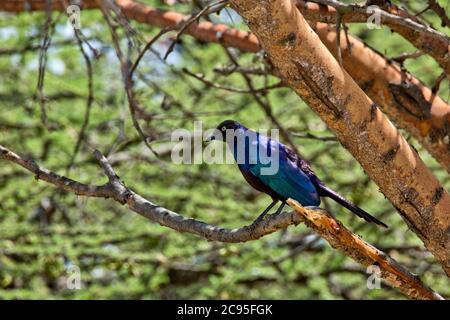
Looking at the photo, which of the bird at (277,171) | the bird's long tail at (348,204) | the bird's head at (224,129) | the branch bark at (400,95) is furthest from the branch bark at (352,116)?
the bird's head at (224,129)

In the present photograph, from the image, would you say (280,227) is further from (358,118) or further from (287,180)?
(287,180)

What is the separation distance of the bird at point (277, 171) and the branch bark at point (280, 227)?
29.2 inches

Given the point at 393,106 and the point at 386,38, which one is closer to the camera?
the point at 393,106

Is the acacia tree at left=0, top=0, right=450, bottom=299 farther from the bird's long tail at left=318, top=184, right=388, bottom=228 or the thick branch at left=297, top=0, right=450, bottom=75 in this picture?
the bird's long tail at left=318, top=184, right=388, bottom=228

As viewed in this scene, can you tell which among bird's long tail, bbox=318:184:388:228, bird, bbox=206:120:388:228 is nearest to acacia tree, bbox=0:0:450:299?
bird's long tail, bbox=318:184:388:228

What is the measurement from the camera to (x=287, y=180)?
468 cm

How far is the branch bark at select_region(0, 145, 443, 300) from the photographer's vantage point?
361 cm

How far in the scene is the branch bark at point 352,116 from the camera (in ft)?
11.1
